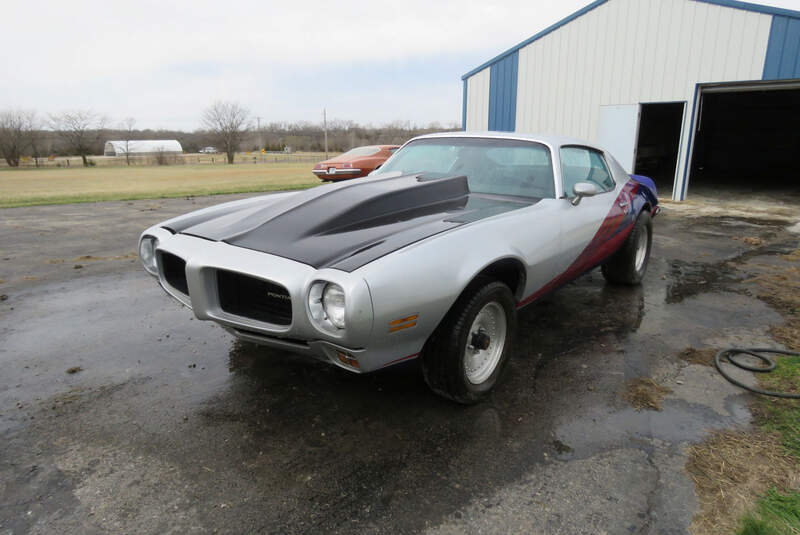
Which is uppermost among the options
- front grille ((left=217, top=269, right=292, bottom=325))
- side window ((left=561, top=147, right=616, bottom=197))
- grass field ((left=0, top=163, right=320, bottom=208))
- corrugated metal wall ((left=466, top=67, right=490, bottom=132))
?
corrugated metal wall ((left=466, top=67, right=490, bottom=132))

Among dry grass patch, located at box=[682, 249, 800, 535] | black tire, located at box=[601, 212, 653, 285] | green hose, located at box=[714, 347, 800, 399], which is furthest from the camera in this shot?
black tire, located at box=[601, 212, 653, 285]

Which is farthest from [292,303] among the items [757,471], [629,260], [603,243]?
[629,260]

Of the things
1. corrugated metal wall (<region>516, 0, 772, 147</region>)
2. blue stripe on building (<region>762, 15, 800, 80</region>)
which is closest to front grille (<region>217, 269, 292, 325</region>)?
blue stripe on building (<region>762, 15, 800, 80</region>)

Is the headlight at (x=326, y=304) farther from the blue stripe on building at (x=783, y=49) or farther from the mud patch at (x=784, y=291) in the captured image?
the blue stripe on building at (x=783, y=49)

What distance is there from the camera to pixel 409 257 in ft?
7.55

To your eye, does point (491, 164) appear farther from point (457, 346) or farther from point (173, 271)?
point (173, 271)

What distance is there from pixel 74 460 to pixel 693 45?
13338 millimetres

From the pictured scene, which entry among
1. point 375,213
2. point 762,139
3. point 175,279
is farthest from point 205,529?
point 762,139

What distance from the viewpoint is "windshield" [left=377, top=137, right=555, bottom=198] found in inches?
147

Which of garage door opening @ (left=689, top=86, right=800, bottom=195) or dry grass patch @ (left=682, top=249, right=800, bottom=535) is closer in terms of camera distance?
dry grass patch @ (left=682, top=249, right=800, bottom=535)

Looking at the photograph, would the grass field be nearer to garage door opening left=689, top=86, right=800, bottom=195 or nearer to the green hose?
the green hose

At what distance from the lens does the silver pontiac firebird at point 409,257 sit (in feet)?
7.28

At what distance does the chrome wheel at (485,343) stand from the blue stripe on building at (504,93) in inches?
487

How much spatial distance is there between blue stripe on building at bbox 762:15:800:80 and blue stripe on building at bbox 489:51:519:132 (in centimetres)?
580
